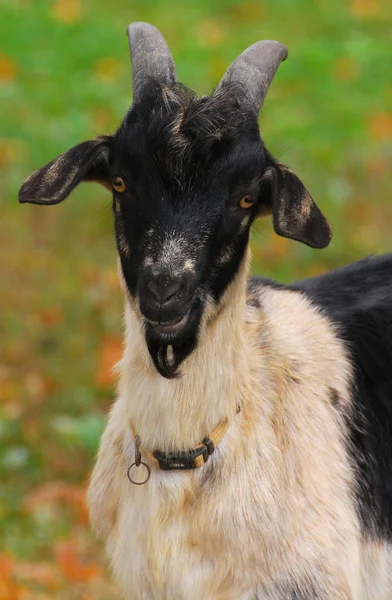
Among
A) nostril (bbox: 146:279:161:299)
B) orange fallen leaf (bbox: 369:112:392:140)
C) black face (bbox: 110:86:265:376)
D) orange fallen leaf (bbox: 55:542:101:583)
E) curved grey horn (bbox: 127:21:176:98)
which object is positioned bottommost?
orange fallen leaf (bbox: 55:542:101:583)

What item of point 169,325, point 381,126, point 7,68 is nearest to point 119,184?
point 169,325

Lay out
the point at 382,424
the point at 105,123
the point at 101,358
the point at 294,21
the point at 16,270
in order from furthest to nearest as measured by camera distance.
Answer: the point at 294,21
the point at 105,123
the point at 16,270
the point at 101,358
the point at 382,424

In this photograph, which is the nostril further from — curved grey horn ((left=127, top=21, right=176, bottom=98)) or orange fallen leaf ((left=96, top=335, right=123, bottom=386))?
orange fallen leaf ((left=96, top=335, right=123, bottom=386))

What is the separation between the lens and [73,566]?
616 cm

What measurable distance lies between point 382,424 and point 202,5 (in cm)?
1215

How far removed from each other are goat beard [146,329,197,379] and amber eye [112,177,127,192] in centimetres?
48

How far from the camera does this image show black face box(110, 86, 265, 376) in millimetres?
4012

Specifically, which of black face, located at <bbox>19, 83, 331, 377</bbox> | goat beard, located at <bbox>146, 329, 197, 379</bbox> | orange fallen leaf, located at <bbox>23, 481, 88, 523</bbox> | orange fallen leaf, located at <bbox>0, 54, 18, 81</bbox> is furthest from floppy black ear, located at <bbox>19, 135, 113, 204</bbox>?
orange fallen leaf, located at <bbox>0, 54, 18, 81</bbox>

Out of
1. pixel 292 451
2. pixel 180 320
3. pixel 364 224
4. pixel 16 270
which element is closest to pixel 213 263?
pixel 180 320

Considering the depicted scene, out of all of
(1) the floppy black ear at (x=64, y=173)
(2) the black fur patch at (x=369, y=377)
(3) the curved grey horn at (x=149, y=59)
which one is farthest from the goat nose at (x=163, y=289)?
(2) the black fur patch at (x=369, y=377)

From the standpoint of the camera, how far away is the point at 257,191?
4.29 metres

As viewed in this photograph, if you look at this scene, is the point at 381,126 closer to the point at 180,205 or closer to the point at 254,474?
the point at 254,474

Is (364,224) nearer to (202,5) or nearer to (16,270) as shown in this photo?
(16,270)

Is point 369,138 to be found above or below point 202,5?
below
